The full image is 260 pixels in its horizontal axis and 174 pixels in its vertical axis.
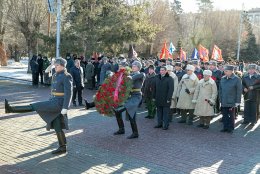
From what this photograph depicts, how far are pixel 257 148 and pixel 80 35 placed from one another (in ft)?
54.2

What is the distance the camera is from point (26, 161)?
24.0ft

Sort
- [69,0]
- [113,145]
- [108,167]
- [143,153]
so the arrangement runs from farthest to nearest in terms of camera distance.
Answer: [69,0] → [113,145] → [143,153] → [108,167]

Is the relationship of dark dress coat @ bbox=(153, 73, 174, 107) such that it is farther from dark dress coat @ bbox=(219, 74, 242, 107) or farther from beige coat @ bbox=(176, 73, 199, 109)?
dark dress coat @ bbox=(219, 74, 242, 107)

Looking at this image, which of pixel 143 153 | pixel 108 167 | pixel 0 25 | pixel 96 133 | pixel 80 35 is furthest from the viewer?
pixel 0 25

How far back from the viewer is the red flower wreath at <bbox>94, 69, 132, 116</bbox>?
9273mm

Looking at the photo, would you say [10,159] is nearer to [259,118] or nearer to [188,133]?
[188,133]

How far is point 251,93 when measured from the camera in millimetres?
12016

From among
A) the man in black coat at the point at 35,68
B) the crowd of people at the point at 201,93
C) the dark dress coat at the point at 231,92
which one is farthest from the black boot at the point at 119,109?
the man in black coat at the point at 35,68

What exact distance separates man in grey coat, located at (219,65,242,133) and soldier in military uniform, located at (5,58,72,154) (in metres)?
4.88

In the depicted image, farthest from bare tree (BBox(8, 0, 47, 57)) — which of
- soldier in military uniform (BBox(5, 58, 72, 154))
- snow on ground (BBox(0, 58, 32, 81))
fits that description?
soldier in military uniform (BBox(5, 58, 72, 154))

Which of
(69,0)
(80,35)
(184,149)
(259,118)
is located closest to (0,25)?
(69,0)

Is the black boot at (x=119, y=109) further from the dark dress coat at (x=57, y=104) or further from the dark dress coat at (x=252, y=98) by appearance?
the dark dress coat at (x=252, y=98)

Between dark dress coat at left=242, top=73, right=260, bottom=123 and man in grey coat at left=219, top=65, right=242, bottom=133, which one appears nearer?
man in grey coat at left=219, top=65, right=242, bottom=133

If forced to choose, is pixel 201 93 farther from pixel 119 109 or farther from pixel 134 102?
pixel 119 109
